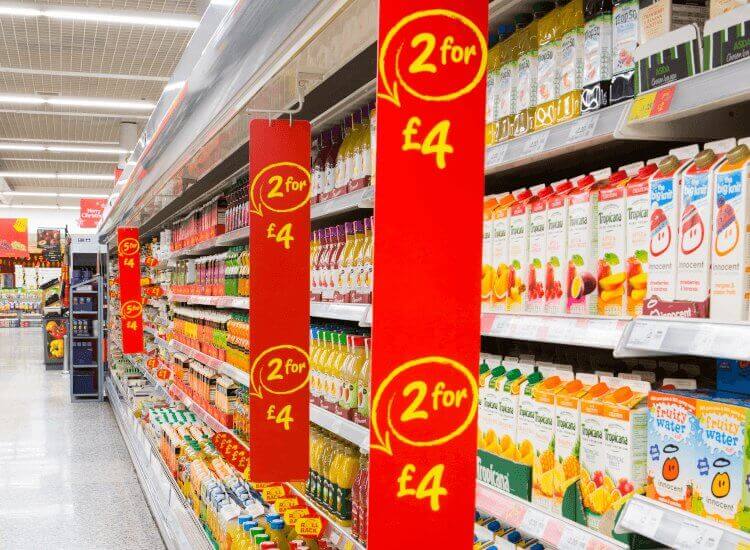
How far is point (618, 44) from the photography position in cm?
148

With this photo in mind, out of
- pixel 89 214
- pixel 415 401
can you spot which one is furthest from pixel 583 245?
pixel 89 214

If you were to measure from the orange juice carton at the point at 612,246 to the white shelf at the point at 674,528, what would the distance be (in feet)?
1.17

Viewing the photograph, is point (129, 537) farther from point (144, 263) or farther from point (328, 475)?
point (144, 263)

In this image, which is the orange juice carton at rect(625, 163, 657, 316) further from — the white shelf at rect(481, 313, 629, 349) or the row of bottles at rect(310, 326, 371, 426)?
the row of bottles at rect(310, 326, 371, 426)

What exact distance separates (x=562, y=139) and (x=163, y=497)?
168 inches

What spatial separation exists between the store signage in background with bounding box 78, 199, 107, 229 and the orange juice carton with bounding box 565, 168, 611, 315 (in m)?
18.6

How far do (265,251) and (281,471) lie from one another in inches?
26.9

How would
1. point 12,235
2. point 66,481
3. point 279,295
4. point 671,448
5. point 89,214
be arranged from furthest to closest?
point 12,235 → point 89,214 → point 66,481 → point 279,295 → point 671,448

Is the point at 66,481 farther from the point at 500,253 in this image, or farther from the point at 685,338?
the point at 685,338

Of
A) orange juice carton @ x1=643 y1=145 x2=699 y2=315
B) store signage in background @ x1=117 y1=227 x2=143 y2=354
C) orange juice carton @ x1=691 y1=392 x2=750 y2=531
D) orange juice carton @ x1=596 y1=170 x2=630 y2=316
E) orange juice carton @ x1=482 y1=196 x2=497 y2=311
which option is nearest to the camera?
orange juice carton @ x1=691 y1=392 x2=750 y2=531

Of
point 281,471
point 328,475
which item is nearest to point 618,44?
point 281,471

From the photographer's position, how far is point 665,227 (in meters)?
1.35

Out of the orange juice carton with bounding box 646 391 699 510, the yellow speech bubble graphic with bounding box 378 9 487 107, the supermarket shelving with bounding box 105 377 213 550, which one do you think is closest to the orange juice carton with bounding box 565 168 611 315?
the orange juice carton with bounding box 646 391 699 510

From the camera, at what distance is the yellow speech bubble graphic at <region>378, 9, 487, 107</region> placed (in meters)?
1.11
